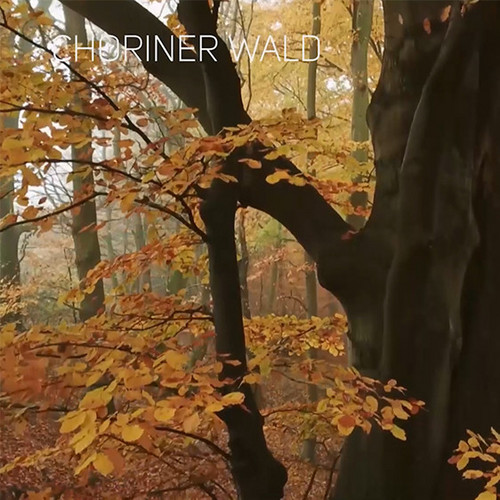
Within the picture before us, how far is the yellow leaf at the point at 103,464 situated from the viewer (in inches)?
61.7

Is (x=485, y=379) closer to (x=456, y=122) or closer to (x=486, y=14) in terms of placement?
A: (x=456, y=122)

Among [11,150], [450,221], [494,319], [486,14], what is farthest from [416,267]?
[11,150]

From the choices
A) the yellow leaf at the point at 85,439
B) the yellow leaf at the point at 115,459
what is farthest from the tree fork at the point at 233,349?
the yellow leaf at the point at 85,439

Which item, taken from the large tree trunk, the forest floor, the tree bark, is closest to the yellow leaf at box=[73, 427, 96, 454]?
the tree bark

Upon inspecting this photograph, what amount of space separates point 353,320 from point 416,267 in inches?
21.9

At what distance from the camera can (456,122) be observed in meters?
2.69

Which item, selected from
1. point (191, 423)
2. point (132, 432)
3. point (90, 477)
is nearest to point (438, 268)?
point (191, 423)

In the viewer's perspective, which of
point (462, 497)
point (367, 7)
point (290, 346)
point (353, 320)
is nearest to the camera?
point (462, 497)

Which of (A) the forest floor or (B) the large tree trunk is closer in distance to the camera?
(B) the large tree trunk

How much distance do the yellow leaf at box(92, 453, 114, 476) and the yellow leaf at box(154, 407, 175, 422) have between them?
0.19 m

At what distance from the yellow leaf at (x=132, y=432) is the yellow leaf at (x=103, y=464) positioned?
82 mm

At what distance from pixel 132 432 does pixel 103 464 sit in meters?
0.12

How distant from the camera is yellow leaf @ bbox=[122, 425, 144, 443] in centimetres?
162

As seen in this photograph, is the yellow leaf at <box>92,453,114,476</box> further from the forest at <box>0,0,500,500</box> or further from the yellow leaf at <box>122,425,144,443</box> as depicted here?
the forest at <box>0,0,500,500</box>
